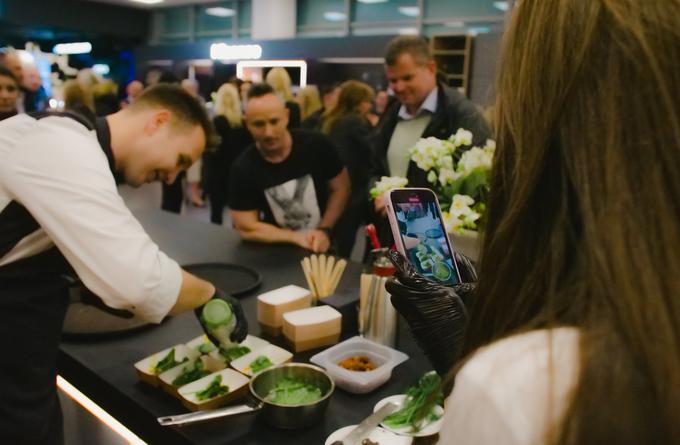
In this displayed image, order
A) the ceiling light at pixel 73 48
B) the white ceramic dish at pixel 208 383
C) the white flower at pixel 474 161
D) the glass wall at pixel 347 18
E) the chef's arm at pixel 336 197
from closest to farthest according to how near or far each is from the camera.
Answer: the white ceramic dish at pixel 208 383
the white flower at pixel 474 161
the chef's arm at pixel 336 197
the glass wall at pixel 347 18
the ceiling light at pixel 73 48

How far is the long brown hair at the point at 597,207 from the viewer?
45cm

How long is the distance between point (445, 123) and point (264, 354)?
1.94 m

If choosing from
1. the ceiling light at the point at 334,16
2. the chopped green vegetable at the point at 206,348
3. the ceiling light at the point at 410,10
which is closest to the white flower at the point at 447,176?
the chopped green vegetable at the point at 206,348

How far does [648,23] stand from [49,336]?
135 cm

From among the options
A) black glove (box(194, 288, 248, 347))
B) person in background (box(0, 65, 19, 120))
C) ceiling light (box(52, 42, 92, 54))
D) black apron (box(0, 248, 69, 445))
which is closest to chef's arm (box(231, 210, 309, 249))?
black glove (box(194, 288, 248, 347))

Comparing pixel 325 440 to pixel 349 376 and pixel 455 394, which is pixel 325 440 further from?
pixel 455 394

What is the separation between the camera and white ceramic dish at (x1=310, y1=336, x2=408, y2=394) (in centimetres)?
124

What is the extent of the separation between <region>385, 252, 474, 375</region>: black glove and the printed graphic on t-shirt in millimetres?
1949

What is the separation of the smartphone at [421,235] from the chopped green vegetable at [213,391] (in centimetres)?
53

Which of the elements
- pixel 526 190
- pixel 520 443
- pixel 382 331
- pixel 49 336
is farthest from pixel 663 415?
pixel 49 336

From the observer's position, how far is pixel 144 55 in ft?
42.0

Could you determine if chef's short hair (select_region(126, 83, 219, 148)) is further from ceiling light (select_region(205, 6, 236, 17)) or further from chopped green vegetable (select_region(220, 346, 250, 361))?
ceiling light (select_region(205, 6, 236, 17))

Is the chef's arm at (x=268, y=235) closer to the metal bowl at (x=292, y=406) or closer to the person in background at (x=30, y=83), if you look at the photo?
the metal bowl at (x=292, y=406)

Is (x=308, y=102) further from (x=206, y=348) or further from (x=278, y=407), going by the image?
(x=278, y=407)
